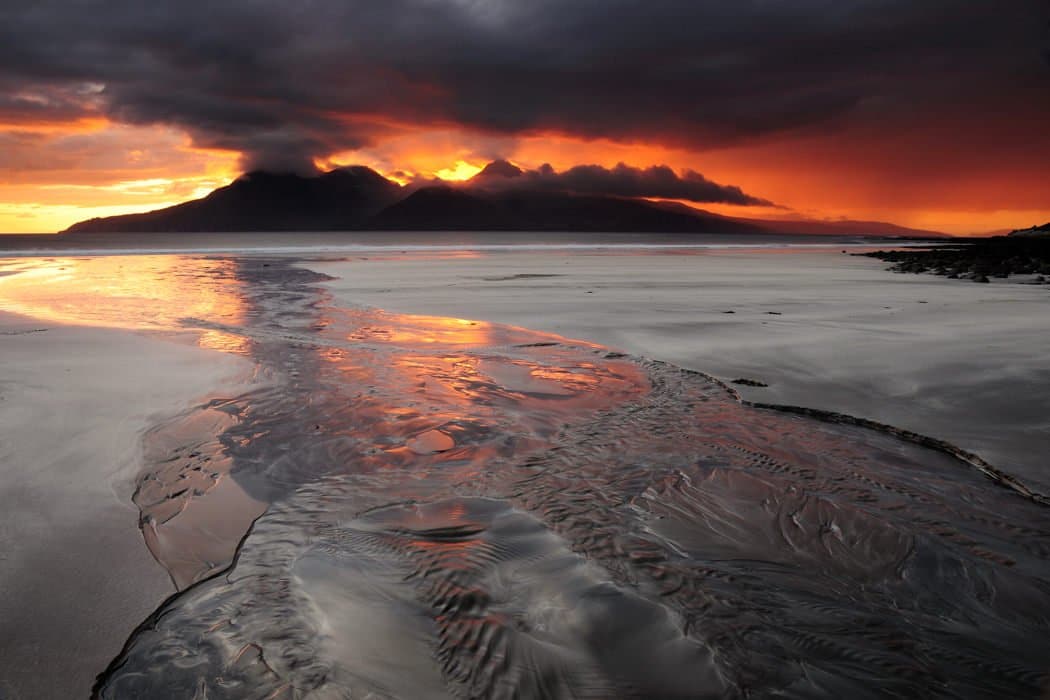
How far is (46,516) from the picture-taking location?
340 cm

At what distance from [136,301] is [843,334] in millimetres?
14529

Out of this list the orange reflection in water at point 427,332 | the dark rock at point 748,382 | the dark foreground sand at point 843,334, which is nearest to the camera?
the dark foreground sand at point 843,334

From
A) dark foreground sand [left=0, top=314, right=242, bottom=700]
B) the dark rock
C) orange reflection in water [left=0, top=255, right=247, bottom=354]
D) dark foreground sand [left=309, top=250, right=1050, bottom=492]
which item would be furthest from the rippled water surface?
orange reflection in water [left=0, top=255, right=247, bottom=354]

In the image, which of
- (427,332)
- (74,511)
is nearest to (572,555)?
(74,511)

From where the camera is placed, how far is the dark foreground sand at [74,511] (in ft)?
7.74

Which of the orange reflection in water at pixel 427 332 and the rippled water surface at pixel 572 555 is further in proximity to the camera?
the orange reflection in water at pixel 427 332

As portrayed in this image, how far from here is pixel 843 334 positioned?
8.67 meters

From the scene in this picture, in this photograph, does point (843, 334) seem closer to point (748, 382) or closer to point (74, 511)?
point (748, 382)

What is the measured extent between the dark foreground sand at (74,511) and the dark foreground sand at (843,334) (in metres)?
5.25

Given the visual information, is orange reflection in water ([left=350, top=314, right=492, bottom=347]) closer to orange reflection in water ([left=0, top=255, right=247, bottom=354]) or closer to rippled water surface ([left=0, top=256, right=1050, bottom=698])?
orange reflection in water ([left=0, top=255, right=247, bottom=354])

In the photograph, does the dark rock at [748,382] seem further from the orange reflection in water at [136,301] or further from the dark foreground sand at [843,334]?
the orange reflection in water at [136,301]

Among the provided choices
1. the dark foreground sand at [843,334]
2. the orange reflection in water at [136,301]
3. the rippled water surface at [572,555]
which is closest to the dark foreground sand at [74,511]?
the rippled water surface at [572,555]

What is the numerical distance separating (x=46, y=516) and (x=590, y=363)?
541 cm

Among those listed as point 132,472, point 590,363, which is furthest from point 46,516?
point 590,363
